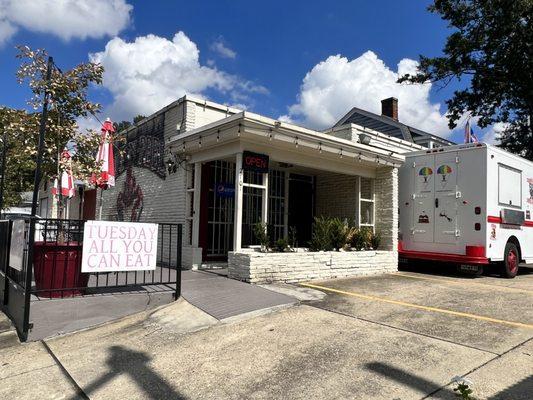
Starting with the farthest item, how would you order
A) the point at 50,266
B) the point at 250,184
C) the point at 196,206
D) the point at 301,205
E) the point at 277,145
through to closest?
the point at 301,205
the point at 196,206
the point at 277,145
the point at 250,184
the point at 50,266

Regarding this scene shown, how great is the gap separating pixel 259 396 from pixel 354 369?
3.39ft

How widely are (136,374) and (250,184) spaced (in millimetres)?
5520

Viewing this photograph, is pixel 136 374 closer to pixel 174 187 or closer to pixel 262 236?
pixel 262 236

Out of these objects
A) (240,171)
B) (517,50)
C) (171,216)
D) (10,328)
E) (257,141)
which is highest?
(517,50)

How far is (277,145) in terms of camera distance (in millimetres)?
9617

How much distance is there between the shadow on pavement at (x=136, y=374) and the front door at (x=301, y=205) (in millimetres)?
8696

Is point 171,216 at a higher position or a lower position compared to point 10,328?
higher

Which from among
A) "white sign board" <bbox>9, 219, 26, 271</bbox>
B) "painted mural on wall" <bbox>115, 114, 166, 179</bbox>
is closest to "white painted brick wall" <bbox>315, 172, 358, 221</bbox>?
"painted mural on wall" <bbox>115, 114, 166, 179</bbox>

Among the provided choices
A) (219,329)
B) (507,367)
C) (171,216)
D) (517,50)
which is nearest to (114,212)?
(171,216)

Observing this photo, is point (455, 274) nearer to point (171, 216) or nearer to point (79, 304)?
point (171, 216)

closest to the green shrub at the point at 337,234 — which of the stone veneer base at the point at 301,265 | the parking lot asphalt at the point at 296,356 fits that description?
the stone veneer base at the point at 301,265

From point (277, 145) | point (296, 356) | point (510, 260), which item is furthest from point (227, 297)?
point (510, 260)

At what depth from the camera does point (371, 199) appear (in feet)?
40.7

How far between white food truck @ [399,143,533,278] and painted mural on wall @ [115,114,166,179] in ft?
22.4
